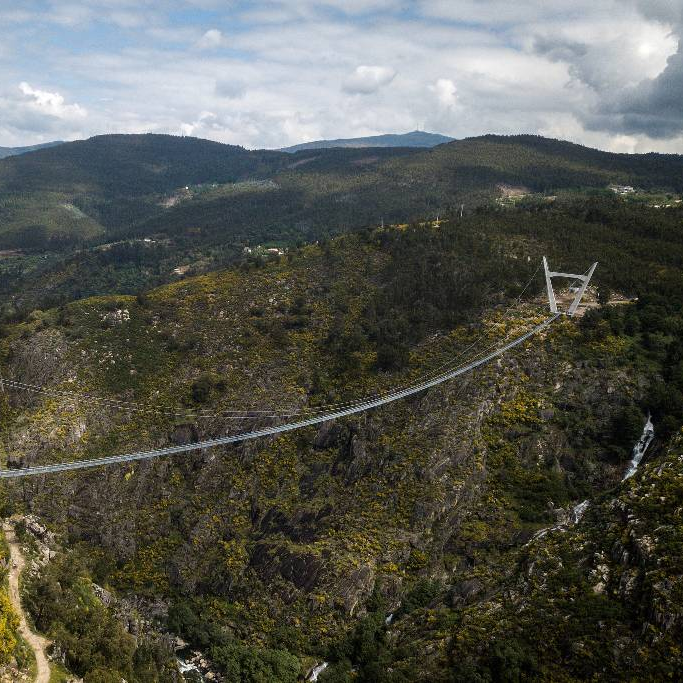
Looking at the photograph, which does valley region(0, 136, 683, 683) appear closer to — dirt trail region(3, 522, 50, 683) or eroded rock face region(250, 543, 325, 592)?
eroded rock face region(250, 543, 325, 592)

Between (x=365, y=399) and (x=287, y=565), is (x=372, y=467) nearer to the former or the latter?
(x=365, y=399)

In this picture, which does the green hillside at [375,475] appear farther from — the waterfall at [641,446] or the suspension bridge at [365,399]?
the suspension bridge at [365,399]

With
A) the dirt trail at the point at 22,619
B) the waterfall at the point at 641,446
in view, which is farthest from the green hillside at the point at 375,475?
the dirt trail at the point at 22,619

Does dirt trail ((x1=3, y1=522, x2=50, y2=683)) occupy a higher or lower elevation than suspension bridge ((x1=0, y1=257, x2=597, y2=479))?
lower

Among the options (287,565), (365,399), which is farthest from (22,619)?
(365,399)

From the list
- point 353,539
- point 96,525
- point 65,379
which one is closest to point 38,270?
point 65,379

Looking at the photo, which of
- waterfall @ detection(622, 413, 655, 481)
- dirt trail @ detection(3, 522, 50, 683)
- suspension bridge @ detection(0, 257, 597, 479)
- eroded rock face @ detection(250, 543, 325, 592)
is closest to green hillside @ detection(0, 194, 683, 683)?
eroded rock face @ detection(250, 543, 325, 592)
